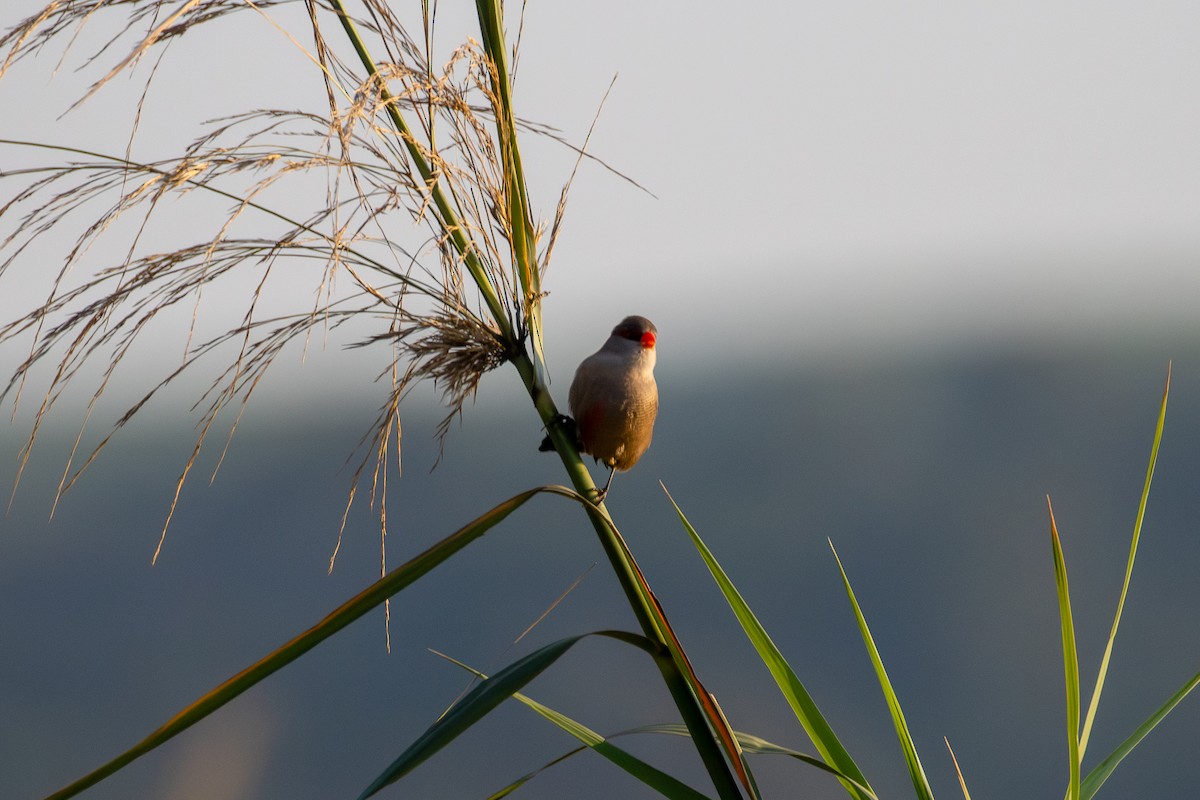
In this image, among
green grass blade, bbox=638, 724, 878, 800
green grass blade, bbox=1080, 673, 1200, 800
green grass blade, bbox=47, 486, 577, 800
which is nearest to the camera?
green grass blade, bbox=47, 486, 577, 800

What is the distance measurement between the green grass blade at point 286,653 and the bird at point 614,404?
2.35 feet

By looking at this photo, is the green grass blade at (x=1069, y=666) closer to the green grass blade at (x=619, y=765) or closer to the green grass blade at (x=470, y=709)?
the green grass blade at (x=619, y=765)

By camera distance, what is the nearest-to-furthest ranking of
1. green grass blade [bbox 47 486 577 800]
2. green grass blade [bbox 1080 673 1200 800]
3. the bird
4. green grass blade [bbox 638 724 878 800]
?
green grass blade [bbox 47 486 577 800]
green grass blade [bbox 638 724 878 800]
green grass blade [bbox 1080 673 1200 800]
the bird

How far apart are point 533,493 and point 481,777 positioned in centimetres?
1482

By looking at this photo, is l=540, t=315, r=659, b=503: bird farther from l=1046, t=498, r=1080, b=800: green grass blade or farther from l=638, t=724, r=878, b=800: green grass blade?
l=1046, t=498, r=1080, b=800: green grass blade

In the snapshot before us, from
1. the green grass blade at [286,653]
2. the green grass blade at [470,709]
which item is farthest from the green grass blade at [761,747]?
the green grass blade at [286,653]

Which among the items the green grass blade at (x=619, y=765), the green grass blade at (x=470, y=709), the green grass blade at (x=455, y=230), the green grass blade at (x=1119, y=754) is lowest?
the green grass blade at (x=1119, y=754)

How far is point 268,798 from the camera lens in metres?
15.3

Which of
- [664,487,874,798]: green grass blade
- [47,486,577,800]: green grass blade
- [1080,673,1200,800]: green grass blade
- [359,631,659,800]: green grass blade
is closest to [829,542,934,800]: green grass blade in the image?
[664,487,874,798]: green grass blade

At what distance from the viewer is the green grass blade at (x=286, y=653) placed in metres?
1.04

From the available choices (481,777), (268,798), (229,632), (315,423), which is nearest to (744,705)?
(481,777)

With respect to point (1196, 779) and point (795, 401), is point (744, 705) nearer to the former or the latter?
point (1196, 779)

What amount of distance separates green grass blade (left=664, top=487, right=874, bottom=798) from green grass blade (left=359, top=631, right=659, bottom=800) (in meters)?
0.24

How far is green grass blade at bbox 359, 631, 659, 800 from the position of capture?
1.12 m
